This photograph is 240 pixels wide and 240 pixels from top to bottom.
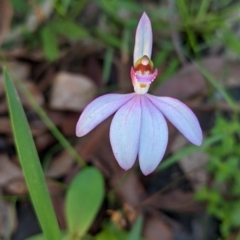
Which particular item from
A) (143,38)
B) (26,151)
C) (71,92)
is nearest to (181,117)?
(143,38)

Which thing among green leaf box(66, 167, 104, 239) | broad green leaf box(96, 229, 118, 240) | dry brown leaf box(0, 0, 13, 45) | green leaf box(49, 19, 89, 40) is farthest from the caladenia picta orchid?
dry brown leaf box(0, 0, 13, 45)

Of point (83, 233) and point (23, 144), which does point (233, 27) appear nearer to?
point (83, 233)

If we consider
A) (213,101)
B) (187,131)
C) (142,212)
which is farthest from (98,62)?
(187,131)

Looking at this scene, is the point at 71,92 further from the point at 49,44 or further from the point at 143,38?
the point at 143,38

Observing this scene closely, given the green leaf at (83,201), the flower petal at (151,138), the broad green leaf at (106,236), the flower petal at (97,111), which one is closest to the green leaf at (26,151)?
the flower petal at (97,111)

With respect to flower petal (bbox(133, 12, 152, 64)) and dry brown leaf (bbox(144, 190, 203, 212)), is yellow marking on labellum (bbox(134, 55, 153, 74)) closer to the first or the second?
flower petal (bbox(133, 12, 152, 64))
